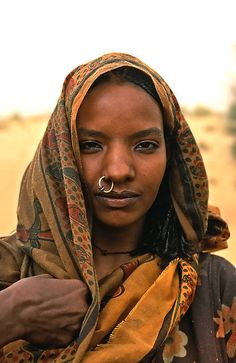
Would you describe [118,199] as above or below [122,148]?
below

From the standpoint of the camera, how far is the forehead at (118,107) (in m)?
2.42

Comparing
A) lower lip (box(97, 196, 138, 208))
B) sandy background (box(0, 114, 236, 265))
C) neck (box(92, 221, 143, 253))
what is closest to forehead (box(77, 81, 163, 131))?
lower lip (box(97, 196, 138, 208))

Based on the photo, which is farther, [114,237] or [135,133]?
[114,237]

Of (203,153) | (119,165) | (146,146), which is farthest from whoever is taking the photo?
(203,153)

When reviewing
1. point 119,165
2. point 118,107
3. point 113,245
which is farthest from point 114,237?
point 118,107

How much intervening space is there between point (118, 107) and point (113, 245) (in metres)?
0.53

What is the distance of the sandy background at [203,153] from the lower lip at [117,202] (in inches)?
399

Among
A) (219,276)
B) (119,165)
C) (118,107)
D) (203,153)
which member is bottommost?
(203,153)

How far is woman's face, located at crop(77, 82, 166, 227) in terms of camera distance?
2412 millimetres

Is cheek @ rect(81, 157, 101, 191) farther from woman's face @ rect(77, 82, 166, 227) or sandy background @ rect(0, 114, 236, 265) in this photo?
sandy background @ rect(0, 114, 236, 265)

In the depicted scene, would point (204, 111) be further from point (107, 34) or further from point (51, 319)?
point (51, 319)

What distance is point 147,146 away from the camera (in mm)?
2482

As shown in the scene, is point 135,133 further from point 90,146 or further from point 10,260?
point 10,260

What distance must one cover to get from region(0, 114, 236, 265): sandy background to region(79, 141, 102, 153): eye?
33.3 feet
